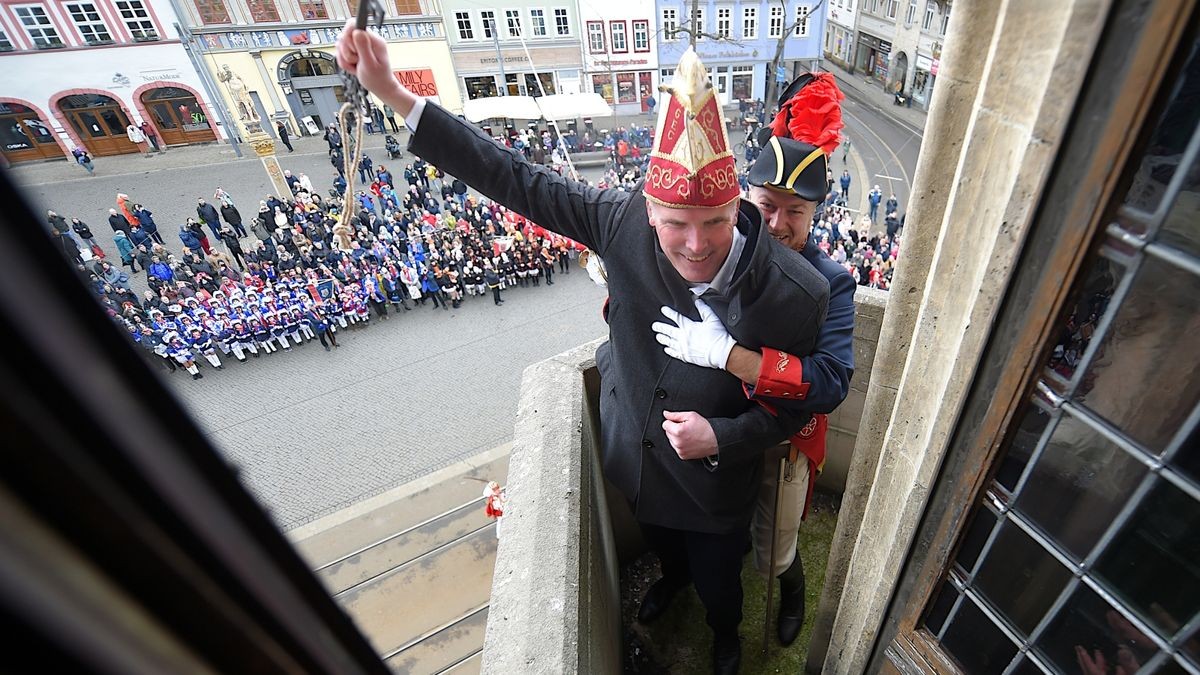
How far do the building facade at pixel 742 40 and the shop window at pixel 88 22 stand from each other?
18.7m

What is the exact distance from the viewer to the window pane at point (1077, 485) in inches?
52.5

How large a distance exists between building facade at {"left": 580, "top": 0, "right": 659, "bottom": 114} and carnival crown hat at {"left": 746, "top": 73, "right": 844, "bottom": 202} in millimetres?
21480

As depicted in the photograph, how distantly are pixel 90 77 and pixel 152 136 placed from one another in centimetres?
264

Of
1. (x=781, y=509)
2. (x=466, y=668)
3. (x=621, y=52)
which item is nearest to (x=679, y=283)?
(x=781, y=509)

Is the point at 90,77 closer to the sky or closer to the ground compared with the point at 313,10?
closer to the ground

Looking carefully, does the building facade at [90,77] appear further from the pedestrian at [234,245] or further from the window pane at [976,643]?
the window pane at [976,643]

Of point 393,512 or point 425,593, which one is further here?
point 393,512

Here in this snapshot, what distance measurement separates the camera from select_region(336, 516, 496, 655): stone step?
490 cm

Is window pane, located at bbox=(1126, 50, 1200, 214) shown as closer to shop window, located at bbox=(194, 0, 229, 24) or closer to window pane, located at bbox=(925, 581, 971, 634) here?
window pane, located at bbox=(925, 581, 971, 634)

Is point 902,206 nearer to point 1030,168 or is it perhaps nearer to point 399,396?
point 399,396

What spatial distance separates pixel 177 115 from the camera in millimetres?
20750

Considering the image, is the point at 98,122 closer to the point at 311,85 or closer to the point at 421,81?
the point at 311,85

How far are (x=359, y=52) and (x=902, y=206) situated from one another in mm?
17606

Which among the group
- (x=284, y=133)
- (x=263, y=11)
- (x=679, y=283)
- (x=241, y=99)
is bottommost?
(x=284, y=133)
